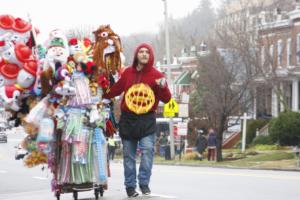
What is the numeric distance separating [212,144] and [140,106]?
82.5 feet

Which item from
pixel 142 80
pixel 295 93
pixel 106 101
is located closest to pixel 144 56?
pixel 142 80

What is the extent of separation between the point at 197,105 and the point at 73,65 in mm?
35834

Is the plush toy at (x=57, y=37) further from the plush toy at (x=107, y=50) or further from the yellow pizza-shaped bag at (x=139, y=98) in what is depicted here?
the yellow pizza-shaped bag at (x=139, y=98)

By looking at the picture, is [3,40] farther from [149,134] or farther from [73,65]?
[149,134]

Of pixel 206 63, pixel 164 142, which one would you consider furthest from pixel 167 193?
pixel 164 142

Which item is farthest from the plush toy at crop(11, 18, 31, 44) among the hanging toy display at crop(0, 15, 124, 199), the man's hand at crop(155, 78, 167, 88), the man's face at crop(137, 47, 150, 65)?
the man's hand at crop(155, 78, 167, 88)

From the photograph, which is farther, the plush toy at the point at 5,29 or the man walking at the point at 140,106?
the plush toy at the point at 5,29

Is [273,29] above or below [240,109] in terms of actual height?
above

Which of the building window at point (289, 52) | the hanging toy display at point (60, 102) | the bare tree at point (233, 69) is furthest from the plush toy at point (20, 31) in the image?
the building window at point (289, 52)

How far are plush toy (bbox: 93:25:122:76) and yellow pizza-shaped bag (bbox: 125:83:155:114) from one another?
57 cm

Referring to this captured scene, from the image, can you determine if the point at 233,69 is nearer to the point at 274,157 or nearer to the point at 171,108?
the point at 171,108

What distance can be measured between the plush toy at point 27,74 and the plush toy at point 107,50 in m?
0.82

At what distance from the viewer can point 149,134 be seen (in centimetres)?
940

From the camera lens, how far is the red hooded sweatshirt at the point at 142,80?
933 centimetres
